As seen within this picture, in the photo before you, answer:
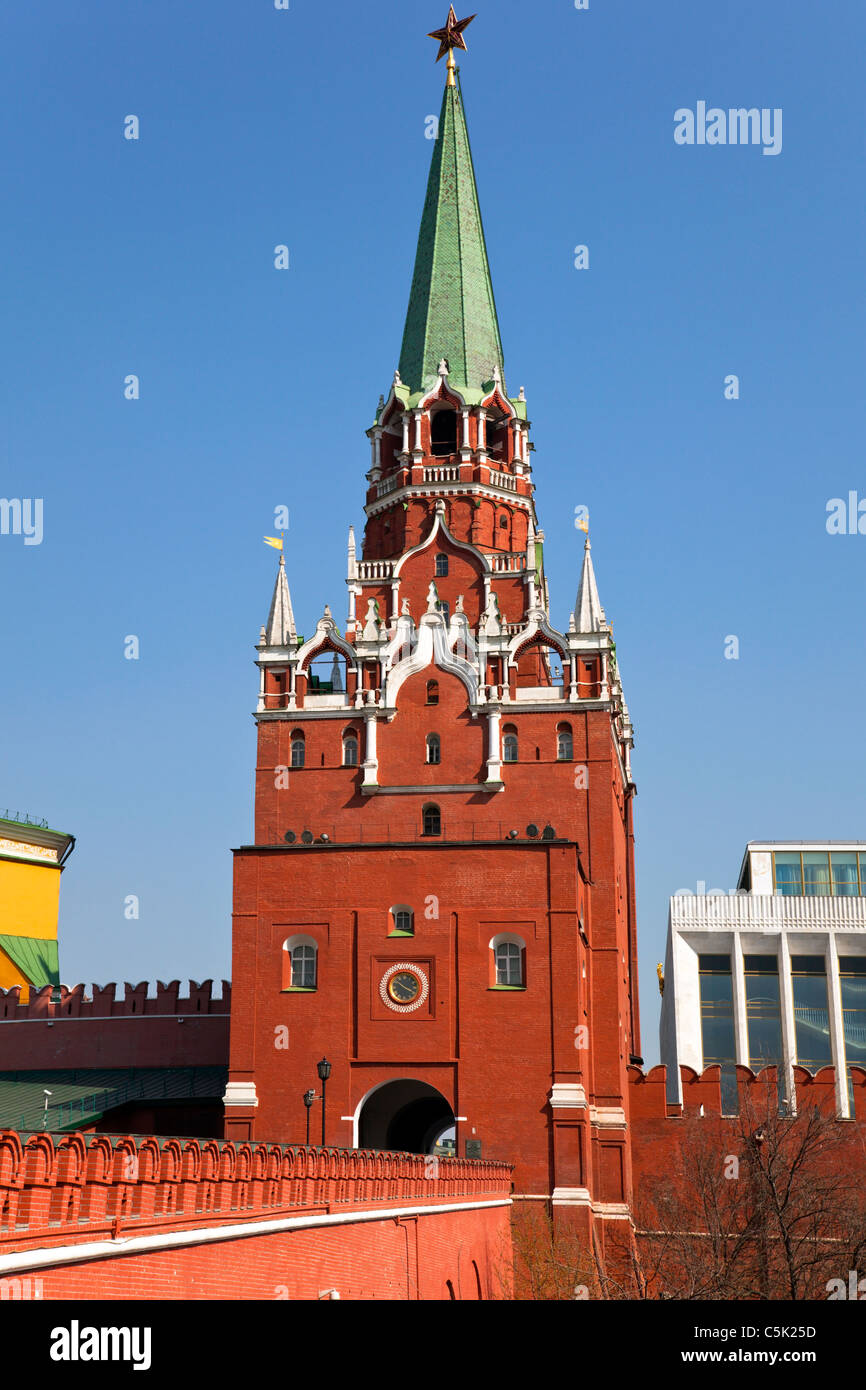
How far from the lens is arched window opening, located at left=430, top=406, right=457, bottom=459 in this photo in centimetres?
5981

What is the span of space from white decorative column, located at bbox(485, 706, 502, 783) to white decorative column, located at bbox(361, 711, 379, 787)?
142 inches

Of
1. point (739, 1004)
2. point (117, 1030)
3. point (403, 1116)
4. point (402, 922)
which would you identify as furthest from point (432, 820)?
point (739, 1004)

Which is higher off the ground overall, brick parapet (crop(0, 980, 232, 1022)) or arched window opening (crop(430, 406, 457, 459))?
arched window opening (crop(430, 406, 457, 459))

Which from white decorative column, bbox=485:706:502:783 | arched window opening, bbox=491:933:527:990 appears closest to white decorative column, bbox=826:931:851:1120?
white decorative column, bbox=485:706:502:783

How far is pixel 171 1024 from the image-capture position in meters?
54.7

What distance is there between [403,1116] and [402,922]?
8943 mm

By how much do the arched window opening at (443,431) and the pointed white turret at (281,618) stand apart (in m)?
8.14

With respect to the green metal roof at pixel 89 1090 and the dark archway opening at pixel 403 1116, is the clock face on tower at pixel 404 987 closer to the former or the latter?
the dark archway opening at pixel 403 1116

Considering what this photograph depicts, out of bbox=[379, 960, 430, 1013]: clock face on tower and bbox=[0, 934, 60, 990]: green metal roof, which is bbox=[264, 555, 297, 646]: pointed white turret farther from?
bbox=[0, 934, 60, 990]: green metal roof

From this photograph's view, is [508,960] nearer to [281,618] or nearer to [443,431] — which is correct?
[281,618]

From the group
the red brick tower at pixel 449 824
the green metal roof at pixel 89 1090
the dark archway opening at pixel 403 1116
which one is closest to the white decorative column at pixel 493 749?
the red brick tower at pixel 449 824

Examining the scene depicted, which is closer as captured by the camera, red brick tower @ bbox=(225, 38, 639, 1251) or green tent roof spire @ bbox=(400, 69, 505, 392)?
red brick tower @ bbox=(225, 38, 639, 1251)

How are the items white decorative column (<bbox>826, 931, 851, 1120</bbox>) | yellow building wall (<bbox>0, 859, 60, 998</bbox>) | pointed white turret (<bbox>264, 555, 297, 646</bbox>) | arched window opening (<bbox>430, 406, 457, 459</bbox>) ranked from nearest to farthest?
pointed white turret (<bbox>264, 555, 297, 646</bbox>)
arched window opening (<bbox>430, 406, 457, 459</bbox>)
white decorative column (<bbox>826, 931, 851, 1120</bbox>)
yellow building wall (<bbox>0, 859, 60, 998</bbox>)
